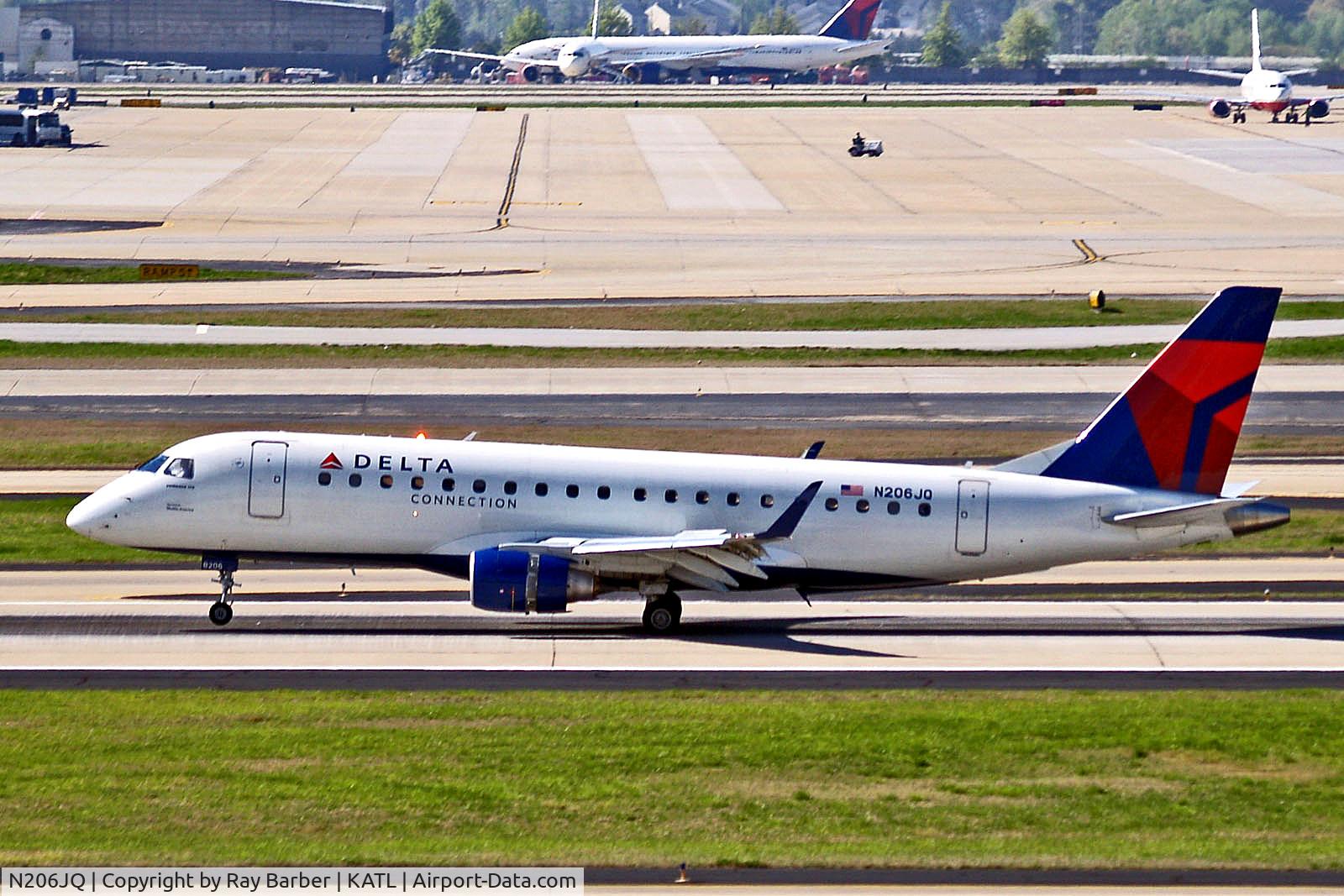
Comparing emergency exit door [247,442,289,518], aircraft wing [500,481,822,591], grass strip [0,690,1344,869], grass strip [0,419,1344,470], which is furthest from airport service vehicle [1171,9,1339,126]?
grass strip [0,690,1344,869]

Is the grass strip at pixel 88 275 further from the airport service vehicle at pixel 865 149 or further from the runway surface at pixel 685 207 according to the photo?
the airport service vehicle at pixel 865 149

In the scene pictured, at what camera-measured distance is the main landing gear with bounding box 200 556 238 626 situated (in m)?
35.2

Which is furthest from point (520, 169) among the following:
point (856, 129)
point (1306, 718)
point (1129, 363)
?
point (1306, 718)

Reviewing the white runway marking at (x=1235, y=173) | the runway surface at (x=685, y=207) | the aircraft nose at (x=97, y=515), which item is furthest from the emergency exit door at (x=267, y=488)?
the white runway marking at (x=1235, y=173)

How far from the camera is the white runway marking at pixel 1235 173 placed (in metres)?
112

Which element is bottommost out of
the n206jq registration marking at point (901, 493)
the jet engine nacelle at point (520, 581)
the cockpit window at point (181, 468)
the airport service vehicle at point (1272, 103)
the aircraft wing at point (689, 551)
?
the jet engine nacelle at point (520, 581)

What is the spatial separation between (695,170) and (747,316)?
2488 inches

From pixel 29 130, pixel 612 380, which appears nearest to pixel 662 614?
→ pixel 612 380

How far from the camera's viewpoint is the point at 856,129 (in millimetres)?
175375

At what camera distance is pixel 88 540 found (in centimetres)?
4153

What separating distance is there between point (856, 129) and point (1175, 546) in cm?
14395

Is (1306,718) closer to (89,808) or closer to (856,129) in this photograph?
(89,808)

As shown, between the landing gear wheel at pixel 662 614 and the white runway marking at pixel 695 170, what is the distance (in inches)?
3044

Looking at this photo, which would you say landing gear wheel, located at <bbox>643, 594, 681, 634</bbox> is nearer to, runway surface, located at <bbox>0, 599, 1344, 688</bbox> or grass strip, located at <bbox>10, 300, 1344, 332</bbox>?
runway surface, located at <bbox>0, 599, 1344, 688</bbox>
